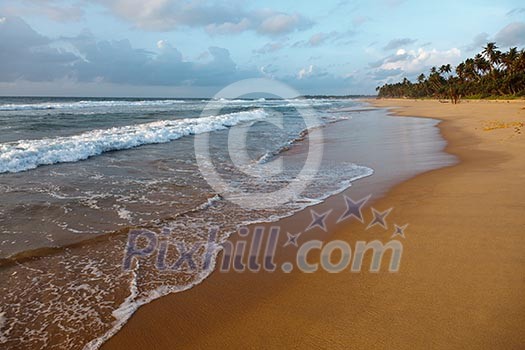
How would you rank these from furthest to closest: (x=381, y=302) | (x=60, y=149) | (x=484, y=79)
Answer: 1. (x=484, y=79)
2. (x=60, y=149)
3. (x=381, y=302)

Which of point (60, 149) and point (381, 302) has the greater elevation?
point (60, 149)

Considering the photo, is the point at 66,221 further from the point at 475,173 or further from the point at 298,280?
the point at 475,173

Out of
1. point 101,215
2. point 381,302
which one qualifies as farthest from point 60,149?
point 381,302

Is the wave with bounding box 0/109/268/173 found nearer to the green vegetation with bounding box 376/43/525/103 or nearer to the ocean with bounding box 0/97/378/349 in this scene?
the ocean with bounding box 0/97/378/349

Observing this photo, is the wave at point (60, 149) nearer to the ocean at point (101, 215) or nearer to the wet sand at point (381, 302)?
the ocean at point (101, 215)

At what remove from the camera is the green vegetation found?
189ft

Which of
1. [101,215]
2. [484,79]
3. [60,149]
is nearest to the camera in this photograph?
[101,215]

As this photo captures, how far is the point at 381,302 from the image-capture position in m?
3.16

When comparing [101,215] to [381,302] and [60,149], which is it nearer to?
[381,302]

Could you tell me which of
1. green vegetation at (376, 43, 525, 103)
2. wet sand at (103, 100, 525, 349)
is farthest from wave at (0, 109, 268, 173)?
green vegetation at (376, 43, 525, 103)

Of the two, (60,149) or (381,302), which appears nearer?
(381,302)

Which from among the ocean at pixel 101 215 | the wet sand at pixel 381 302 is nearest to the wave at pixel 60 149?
the ocean at pixel 101 215

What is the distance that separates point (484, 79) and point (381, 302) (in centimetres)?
8464

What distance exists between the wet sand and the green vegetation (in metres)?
61.3
